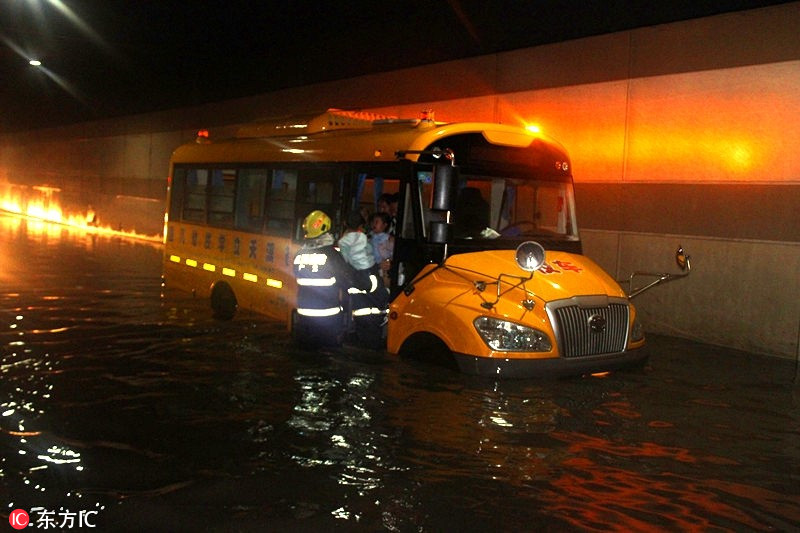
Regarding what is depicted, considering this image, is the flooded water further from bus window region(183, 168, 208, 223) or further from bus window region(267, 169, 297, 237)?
bus window region(183, 168, 208, 223)

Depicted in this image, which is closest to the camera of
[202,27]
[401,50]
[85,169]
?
[401,50]

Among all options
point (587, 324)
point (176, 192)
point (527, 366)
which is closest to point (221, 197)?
point (176, 192)

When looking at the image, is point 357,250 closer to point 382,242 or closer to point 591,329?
point 382,242

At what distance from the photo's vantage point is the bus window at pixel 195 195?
42.9 feet

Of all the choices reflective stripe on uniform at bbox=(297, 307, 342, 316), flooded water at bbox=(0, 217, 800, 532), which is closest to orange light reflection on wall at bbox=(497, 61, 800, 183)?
flooded water at bbox=(0, 217, 800, 532)

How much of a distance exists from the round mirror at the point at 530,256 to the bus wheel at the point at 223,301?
5.59 meters

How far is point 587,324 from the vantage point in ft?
26.7

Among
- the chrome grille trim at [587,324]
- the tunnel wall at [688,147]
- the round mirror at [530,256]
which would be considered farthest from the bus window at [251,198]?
the tunnel wall at [688,147]

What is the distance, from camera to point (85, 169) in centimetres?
3788

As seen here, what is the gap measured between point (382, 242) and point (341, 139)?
5.02ft

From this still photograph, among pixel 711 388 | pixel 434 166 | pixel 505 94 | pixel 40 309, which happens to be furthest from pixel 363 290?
pixel 505 94

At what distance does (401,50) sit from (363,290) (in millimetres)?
10642

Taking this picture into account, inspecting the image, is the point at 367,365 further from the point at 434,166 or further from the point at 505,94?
the point at 505,94

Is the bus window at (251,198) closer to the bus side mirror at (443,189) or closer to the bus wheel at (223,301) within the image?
the bus wheel at (223,301)
